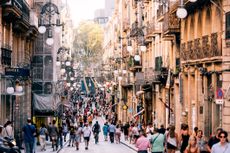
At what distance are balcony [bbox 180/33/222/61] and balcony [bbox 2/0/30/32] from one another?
8.78 meters

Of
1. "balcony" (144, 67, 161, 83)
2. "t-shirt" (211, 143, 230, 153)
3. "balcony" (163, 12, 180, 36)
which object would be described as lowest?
"t-shirt" (211, 143, 230, 153)

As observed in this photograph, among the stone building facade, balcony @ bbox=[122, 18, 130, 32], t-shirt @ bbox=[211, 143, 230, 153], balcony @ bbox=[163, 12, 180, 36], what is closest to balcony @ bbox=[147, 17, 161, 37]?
the stone building facade

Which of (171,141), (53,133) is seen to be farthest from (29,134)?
(53,133)

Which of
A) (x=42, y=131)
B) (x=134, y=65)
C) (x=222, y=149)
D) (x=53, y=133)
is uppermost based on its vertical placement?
(x=134, y=65)

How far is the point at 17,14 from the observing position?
36.5 metres

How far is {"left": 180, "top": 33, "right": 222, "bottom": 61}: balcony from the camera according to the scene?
100ft

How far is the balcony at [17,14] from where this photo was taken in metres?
34.2

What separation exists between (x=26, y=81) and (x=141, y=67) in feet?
59.4

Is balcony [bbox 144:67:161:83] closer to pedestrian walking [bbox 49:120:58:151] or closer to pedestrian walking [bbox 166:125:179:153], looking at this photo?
pedestrian walking [bbox 49:120:58:151]

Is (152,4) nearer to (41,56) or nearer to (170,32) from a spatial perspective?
(41,56)

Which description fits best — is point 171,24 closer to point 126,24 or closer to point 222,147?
point 222,147

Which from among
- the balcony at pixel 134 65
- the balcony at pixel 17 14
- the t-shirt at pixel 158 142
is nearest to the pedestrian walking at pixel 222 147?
the t-shirt at pixel 158 142

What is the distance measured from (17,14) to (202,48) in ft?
31.1

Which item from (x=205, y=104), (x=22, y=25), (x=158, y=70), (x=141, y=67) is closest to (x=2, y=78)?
(x=22, y=25)
